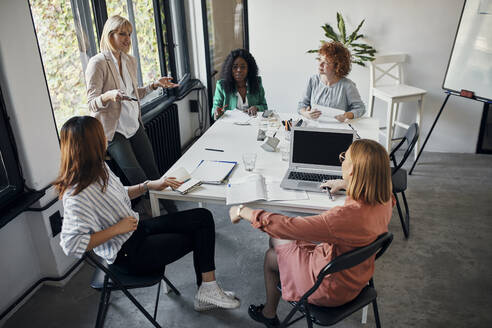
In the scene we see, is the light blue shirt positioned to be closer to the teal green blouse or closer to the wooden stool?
the teal green blouse

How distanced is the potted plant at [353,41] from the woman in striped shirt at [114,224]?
8.83 feet

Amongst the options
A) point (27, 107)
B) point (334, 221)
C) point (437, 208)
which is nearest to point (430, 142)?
point (437, 208)

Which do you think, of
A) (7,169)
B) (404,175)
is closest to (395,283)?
(404,175)

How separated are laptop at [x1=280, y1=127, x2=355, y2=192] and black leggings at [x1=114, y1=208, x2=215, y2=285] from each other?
0.51m

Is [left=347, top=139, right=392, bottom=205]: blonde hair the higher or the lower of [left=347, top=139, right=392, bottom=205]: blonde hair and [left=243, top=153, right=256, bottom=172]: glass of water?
the higher

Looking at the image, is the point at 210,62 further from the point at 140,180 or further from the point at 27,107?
the point at 27,107

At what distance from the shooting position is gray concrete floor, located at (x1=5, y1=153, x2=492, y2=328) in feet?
7.59

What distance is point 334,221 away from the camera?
64.8 inches

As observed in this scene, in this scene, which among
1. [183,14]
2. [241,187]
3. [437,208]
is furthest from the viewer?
[183,14]

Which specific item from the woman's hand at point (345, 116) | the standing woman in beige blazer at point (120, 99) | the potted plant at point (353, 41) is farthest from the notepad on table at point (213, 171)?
the potted plant at point (353, 41)

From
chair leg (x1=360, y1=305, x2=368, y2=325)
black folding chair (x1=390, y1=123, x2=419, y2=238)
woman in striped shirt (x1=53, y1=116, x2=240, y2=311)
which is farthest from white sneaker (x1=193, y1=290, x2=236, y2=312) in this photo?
black folding chair (x1=390, y1=123, x2=419, y2=238)

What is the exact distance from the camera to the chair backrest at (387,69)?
424 cm

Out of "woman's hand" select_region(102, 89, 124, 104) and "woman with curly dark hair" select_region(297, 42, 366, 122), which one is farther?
"woman with curly dark hair" select_region(297, 42, 366, 122)

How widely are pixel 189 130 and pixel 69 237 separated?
3.26 meters
